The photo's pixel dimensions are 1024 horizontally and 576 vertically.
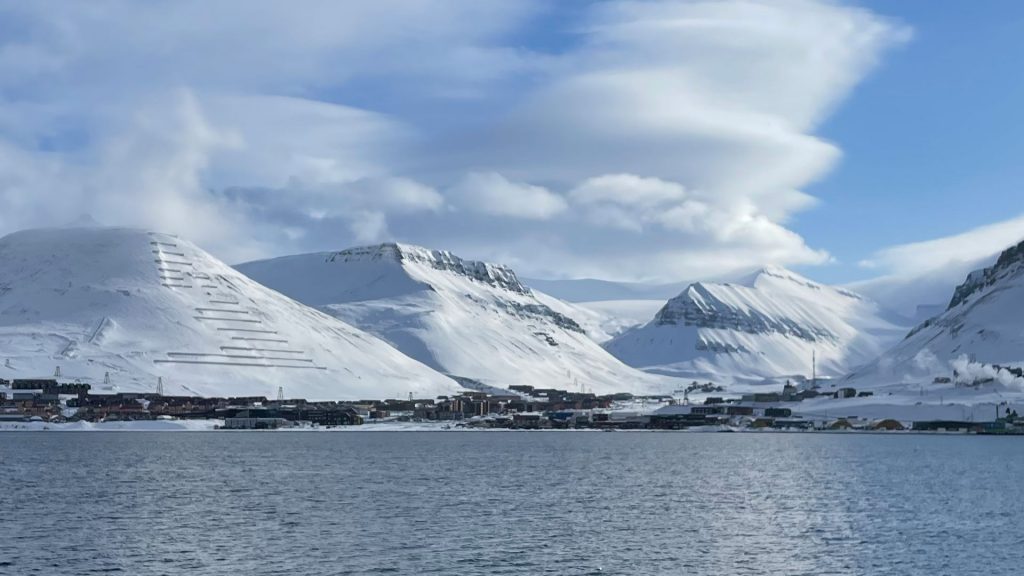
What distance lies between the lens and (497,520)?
4466 inches

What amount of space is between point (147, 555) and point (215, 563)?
21.7 ft

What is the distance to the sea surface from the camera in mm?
90438

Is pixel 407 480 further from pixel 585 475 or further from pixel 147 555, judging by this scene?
pixel 147 555

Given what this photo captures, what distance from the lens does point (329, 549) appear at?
312ft

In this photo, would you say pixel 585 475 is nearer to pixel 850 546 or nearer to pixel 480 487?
pixel 480 487

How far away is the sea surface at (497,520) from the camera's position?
9044 centimetres

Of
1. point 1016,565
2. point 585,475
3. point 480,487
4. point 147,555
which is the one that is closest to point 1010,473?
point 585,475

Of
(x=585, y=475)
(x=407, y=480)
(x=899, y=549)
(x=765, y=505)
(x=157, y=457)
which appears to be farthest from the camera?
(x=157, y=457)

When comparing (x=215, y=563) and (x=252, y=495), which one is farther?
(x=252, y=495)

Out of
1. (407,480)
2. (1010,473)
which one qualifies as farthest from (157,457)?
(1010,473)

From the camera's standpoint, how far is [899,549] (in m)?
99.3

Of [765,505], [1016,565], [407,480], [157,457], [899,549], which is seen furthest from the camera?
[157,457]

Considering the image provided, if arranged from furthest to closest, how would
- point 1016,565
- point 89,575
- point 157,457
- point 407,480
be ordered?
point 157,457 < point 407,480 < point 1016,565 < point 89,575

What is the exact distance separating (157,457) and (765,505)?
101683 mm
